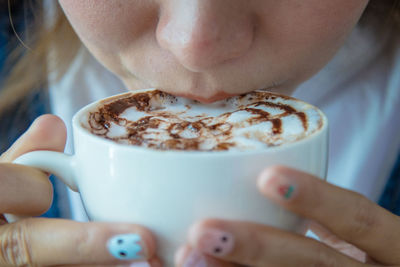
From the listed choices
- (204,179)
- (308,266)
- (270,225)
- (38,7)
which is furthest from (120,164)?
(38,7)

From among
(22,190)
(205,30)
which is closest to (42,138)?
(22,190)

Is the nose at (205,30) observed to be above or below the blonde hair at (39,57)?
above

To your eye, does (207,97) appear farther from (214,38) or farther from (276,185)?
(276,185)

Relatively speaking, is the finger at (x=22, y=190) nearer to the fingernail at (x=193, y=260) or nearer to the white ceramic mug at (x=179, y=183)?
the white ceramic mug at (x=179, y=183)

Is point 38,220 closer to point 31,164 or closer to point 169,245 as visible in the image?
point 31,164

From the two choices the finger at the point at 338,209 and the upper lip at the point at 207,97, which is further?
the upper lip at the point at 207,97

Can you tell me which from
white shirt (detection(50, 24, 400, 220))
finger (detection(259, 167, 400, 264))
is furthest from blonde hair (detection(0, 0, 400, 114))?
finger (detection(259, 167, 400, 264))

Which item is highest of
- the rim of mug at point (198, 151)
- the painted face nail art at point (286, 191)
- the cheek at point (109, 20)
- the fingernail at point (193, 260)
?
the cheek at point (109, 20)

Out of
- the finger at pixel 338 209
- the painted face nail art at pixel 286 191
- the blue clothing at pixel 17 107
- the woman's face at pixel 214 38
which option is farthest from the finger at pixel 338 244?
the blue clothing at pixel 17 107
